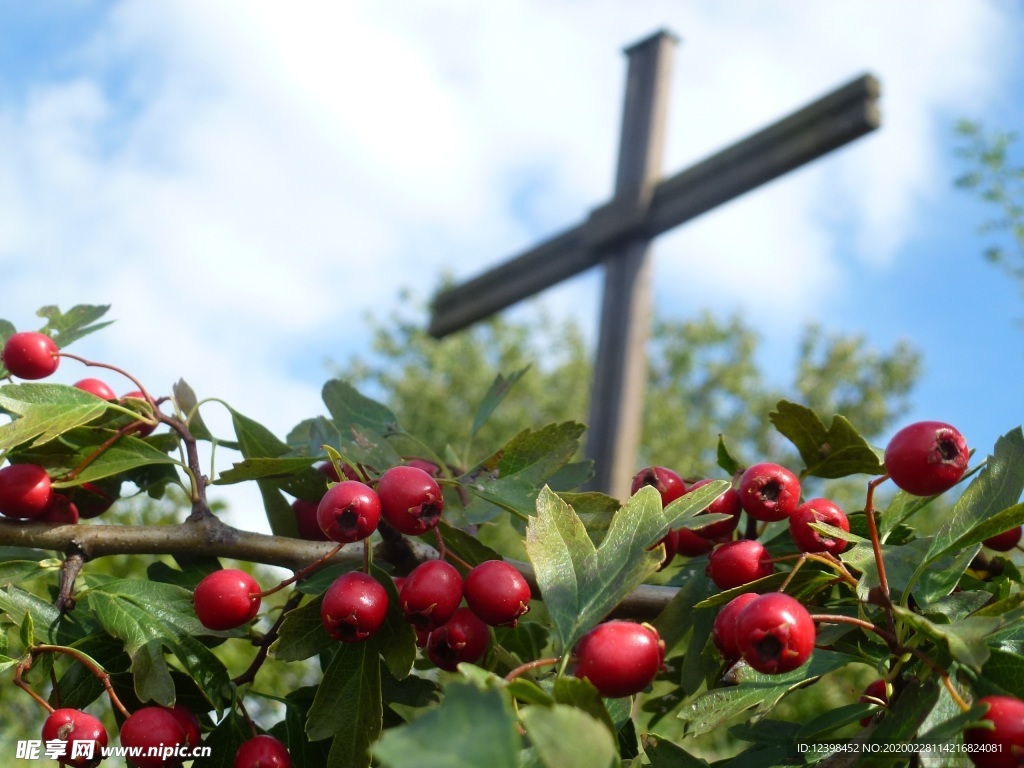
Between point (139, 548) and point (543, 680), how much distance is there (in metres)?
0.48

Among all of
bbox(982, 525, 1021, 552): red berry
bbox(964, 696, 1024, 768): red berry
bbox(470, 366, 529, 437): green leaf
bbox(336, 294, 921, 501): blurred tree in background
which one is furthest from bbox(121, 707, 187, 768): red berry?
bbox(336, 294, 921, 501): blurred tree in background

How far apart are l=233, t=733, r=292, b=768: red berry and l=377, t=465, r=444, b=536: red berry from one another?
0.23m

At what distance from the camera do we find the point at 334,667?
95 centimetres

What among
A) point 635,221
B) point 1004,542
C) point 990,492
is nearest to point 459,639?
point 990,492

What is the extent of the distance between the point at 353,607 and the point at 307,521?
0.31 m

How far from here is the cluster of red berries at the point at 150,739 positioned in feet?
2.90

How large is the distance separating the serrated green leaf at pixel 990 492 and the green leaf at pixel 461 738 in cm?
44

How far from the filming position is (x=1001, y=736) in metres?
0.65


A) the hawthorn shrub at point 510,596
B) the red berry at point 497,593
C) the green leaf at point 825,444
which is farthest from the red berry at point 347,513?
the green leaf at point 825,444

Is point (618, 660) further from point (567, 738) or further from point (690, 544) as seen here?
point (690, 544)

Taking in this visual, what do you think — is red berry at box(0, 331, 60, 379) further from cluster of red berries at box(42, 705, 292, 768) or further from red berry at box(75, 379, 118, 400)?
cluster of red berries at box(42, 705, 292, 768)

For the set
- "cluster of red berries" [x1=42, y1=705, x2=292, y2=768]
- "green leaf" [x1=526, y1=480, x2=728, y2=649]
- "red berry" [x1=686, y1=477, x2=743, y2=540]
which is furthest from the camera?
"red berry" [x1=686, y1=477, x2=743, y2=540]

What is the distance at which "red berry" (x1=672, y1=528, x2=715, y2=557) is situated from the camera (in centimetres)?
108

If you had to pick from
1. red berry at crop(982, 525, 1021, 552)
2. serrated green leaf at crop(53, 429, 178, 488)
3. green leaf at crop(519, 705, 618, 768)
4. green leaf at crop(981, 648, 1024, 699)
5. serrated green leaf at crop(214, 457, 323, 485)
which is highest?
serrated green leaf at crop(53, 429, 178, 488)
